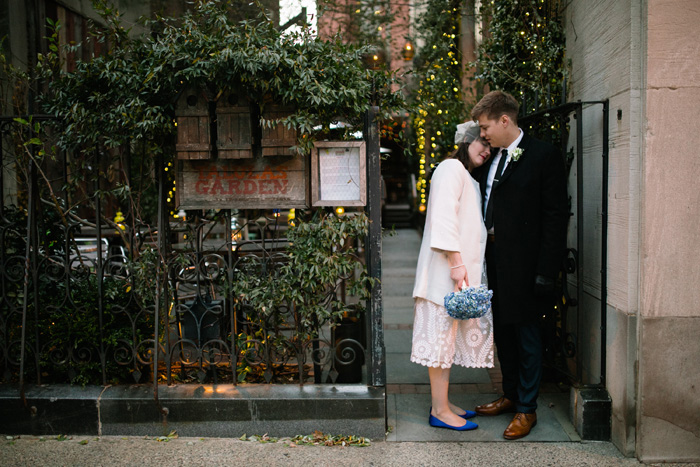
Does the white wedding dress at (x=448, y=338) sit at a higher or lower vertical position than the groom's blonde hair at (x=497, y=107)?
lower

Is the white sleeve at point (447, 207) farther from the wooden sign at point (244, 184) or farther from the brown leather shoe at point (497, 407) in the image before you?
the brown leather shoe at point (497, 407)

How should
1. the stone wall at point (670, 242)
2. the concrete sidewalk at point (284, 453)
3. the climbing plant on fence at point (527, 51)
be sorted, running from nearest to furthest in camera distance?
1. the stone wall at point (670, 242)
2. the concrete sidewalk at point (284, 453)
3. the climbing plant on fence at point (527, 51)

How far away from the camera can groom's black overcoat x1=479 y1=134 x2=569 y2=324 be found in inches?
143

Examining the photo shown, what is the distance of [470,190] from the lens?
3715mm

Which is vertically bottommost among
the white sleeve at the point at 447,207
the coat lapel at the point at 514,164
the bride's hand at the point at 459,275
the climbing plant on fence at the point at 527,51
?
the bride's hand at the point at 459,275

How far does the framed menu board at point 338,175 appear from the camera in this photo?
147 inches

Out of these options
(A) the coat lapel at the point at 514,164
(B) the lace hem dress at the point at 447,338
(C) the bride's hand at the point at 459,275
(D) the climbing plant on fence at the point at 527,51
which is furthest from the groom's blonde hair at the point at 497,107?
(B) the lace hem dress at the point at 447,338

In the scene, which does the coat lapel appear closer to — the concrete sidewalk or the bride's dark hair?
the bride's dark hair

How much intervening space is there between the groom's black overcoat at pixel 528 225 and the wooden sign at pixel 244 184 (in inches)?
53.3

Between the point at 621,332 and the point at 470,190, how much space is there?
4.26ft

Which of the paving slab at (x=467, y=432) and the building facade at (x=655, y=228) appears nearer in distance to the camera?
the building facade at (x=655, y=228)

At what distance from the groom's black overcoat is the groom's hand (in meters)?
0.03

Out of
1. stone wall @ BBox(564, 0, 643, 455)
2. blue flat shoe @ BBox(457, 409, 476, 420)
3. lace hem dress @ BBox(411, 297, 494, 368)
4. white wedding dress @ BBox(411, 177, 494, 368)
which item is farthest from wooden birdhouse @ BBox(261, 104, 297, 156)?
blue flat shoe @ BBox(457, 409, 476, 420)

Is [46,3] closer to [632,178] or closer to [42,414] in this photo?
[42,414]
